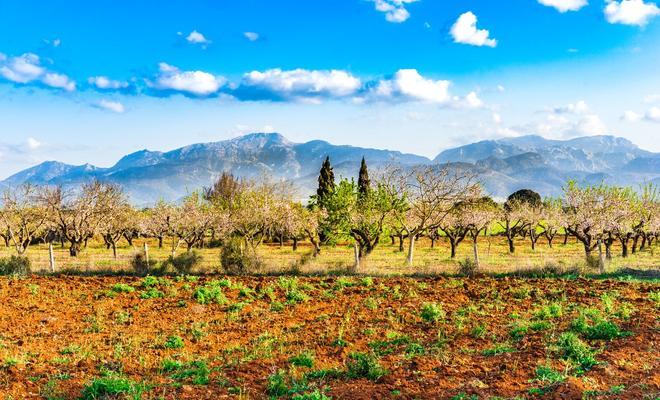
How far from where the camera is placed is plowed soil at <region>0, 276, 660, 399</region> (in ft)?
30.9

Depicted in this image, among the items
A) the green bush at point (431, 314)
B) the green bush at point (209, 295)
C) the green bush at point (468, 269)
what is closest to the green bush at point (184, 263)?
the green bush at point (209, 295)

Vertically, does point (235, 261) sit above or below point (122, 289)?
above

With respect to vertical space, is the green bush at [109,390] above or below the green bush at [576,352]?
above

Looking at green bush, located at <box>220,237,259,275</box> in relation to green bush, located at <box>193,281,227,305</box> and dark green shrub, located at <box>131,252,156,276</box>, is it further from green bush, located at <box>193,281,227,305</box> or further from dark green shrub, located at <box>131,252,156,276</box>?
green bush, located at <box>193,281,227,305</box>

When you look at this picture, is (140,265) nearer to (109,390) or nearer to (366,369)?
(109,390)

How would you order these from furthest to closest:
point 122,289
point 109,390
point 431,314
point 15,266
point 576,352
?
point 15,266 → point 122,289 → point 431,314 → point 576,352 → point 109,390

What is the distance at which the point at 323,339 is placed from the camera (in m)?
13.4

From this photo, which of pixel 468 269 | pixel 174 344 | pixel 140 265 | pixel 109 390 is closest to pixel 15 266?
pixel 140 265

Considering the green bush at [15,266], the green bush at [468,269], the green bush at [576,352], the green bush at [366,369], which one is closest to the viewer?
the green bush at [366,369]

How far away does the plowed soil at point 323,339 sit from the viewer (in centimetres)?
943

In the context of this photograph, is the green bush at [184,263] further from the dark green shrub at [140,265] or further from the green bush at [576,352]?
the green bush at [576,352]

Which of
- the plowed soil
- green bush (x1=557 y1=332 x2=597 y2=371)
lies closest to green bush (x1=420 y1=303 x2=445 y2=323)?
the plowed soil

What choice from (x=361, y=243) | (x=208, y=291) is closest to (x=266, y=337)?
(x=208, y=291)

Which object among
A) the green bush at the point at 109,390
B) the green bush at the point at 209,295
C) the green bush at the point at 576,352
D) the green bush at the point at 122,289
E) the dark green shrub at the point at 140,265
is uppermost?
the dark green shrub at the point at 140,265
